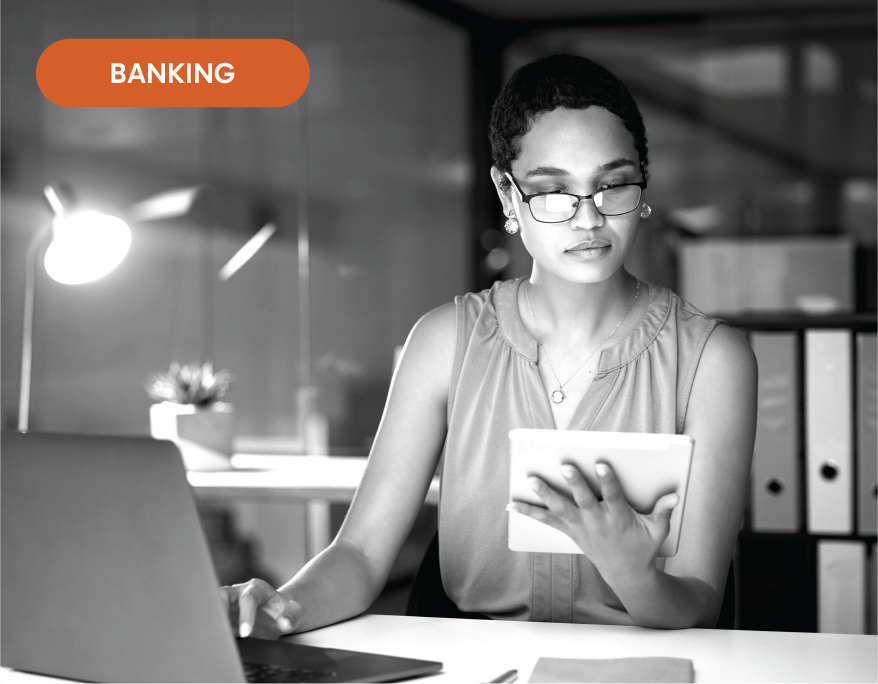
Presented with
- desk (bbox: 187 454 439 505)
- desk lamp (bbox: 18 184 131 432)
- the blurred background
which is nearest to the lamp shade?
desk lamp (bbox: 18 184 131 432)

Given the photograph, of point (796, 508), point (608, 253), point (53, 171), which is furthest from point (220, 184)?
point (608, 253)

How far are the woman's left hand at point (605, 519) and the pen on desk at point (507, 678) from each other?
0.16 m

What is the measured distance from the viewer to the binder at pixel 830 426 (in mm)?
2146

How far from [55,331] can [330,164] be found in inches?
51.5

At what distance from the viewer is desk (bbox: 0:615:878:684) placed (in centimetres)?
97

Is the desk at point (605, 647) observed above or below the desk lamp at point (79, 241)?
below

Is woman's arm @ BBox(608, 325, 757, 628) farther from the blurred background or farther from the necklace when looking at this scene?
the blurred background

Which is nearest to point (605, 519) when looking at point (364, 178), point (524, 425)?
point (524, 425)

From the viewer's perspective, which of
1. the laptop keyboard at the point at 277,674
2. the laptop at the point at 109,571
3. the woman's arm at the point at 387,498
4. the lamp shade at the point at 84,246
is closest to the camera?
the laptop at the point at 109,571

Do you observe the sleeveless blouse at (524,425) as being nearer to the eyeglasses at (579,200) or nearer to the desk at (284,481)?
the eyeglasses at (579,200)

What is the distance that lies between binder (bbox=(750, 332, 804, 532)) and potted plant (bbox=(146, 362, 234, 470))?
1399mm

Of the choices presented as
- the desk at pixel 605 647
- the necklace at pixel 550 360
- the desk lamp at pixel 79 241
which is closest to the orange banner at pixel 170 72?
the desk lamp at pixel 79 241

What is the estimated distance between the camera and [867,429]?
213cm

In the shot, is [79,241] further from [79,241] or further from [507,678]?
[507,678]
